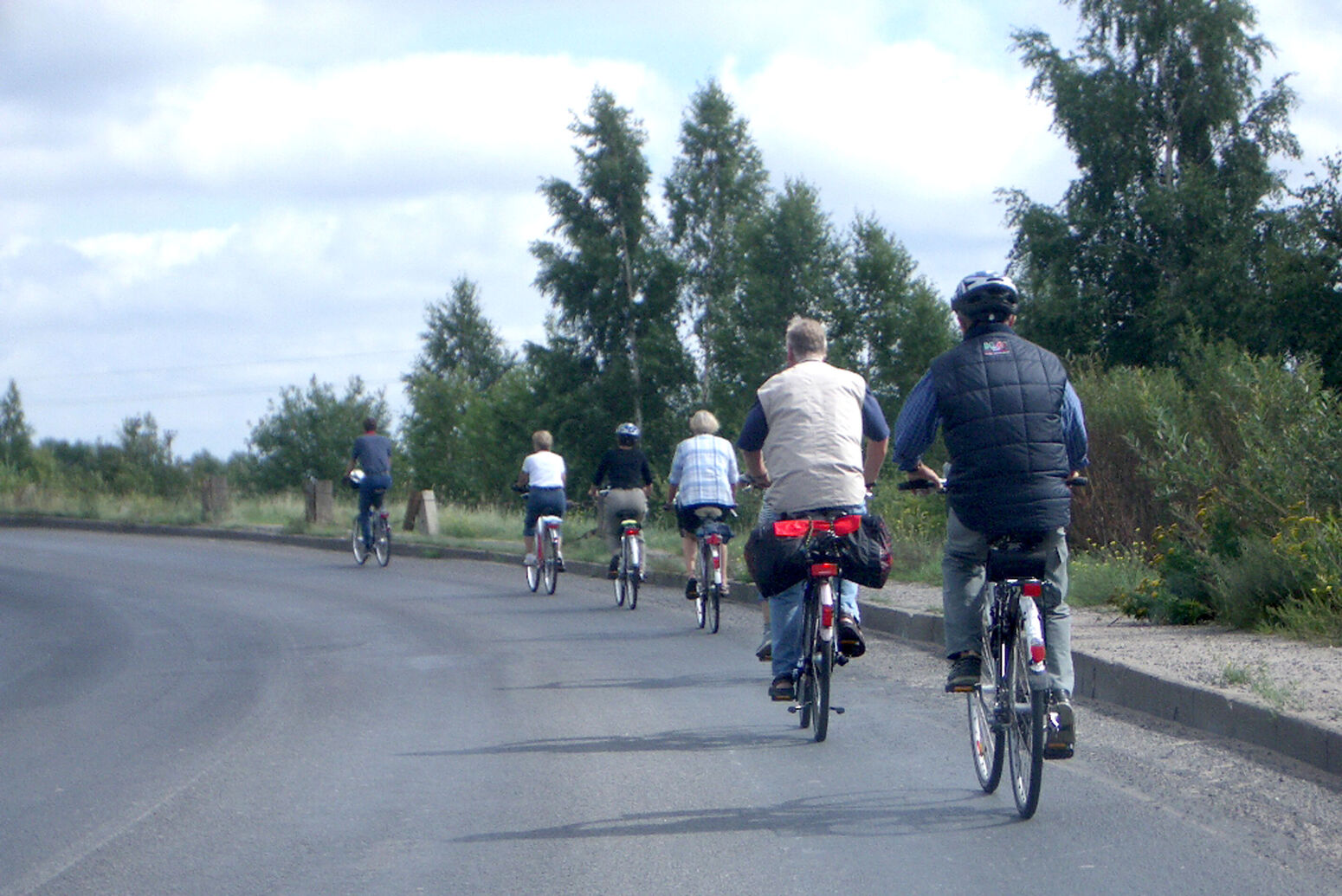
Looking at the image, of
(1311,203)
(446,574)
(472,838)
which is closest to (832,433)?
(472,838)

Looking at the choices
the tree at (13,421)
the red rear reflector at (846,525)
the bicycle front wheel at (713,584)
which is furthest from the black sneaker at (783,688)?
the tree at (13,421)

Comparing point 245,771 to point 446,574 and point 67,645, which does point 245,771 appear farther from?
point 446,574

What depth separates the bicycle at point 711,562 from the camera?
39.9ft

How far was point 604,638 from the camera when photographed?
1188 cm

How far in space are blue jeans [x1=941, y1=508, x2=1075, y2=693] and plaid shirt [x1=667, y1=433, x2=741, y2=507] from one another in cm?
621

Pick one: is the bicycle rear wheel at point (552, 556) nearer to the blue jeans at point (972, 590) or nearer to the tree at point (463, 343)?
the blue jeans at point (972, 590)

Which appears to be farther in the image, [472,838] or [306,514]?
[306,514]

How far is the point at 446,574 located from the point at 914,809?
13976 millimetres

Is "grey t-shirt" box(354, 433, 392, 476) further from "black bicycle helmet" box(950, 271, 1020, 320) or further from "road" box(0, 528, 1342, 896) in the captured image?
"black bicycle helmet" box(950, 271, 1020, 320)

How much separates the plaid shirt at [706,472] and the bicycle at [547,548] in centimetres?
397

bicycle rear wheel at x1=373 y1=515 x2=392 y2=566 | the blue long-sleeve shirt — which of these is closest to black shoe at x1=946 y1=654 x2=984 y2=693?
the blue long-sleeve shirt

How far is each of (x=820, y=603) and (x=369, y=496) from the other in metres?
14.3

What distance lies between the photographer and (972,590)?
5.86 metres

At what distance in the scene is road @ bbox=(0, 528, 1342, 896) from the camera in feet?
15.8
